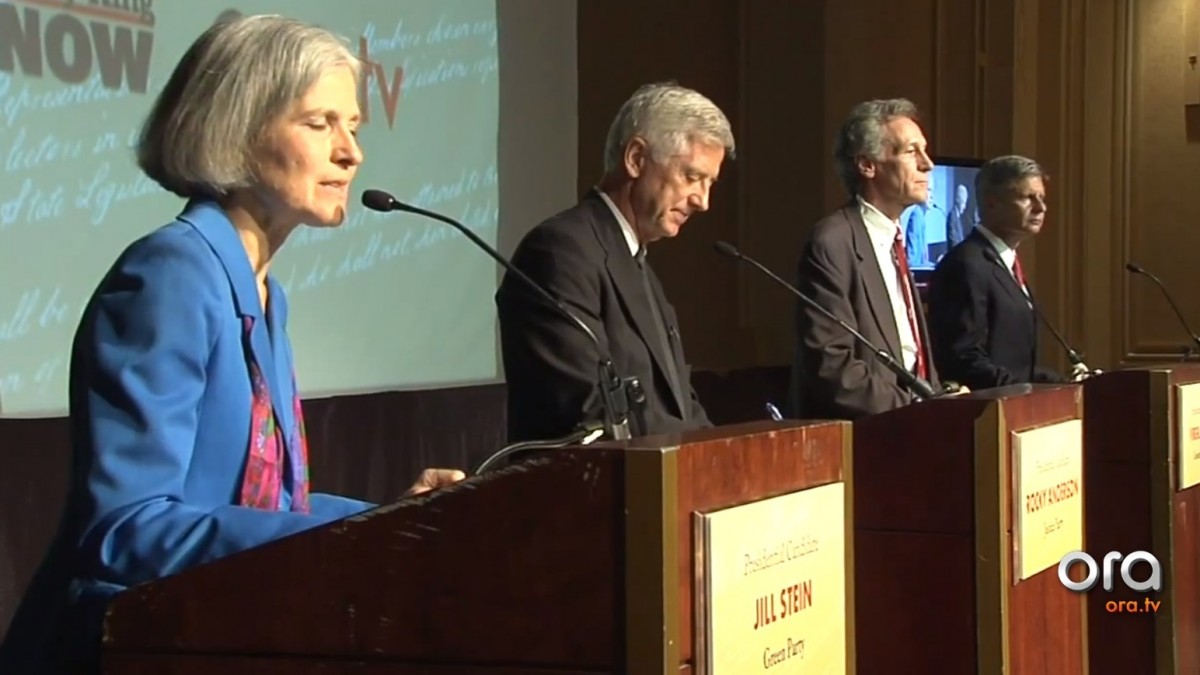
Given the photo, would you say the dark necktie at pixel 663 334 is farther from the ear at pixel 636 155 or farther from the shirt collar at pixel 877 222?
the shirt collar at pixel 877 222

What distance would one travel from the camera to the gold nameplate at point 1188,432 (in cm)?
341

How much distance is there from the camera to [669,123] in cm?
327

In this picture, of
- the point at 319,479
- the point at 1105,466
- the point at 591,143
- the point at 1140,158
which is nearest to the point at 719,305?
the point at 591,143

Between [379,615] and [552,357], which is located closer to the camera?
[379,615]

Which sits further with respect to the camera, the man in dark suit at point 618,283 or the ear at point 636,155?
the ear at point 636,155

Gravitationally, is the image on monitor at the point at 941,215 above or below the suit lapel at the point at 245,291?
above

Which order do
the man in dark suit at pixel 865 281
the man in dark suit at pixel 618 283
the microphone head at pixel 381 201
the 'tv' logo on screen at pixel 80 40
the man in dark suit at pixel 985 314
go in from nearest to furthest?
1. the microphone head at pixel 381 201
2. the man in dark suit at pixel 618 283
3. the 'tv' logo on screen at pixel 80 40
4. the man in dark suit at pixel 865 281
5. the man in dark suit at pixel 985 314

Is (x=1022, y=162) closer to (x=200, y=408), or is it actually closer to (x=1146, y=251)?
(x=1146, y=251)

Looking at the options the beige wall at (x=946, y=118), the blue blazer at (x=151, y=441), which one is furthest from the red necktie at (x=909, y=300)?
the beige wall at (x=946, y=118)

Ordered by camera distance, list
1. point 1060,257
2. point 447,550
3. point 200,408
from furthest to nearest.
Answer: point 1060,257 → point 200,408 → point 447,550

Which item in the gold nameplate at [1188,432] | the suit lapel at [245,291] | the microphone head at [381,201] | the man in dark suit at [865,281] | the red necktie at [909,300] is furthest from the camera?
the red necktie at [909,300]

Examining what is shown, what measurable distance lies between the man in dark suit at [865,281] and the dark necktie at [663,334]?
0.55 m

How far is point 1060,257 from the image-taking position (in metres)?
8.29

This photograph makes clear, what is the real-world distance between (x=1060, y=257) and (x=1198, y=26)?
1.35 m
